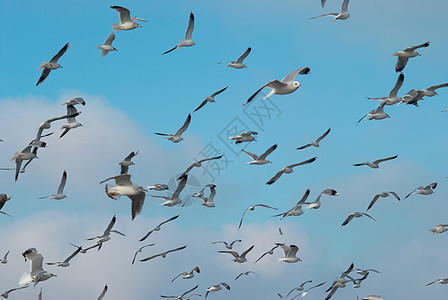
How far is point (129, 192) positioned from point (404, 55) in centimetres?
1192

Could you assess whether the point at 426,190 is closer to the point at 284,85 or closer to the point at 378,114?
the point at 378,114

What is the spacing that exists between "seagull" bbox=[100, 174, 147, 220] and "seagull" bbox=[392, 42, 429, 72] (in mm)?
11309

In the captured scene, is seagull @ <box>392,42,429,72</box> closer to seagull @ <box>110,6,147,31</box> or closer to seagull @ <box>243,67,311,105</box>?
seagull @ <box>243,67,311,105</box>

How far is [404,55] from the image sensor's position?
80.4ft

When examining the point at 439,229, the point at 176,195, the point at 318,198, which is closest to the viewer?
the point at 176,195

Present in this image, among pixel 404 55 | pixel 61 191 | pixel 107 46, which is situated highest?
pixel 107 46

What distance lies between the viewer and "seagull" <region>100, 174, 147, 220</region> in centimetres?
1881

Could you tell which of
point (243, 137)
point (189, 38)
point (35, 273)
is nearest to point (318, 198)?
point (243, 137)

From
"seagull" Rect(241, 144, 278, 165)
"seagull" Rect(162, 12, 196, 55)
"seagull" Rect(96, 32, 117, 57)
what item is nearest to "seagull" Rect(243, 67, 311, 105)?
"seagull" Rect(241, 144, 278, 165)

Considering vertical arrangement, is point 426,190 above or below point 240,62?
below

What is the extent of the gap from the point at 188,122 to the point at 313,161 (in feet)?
18.4

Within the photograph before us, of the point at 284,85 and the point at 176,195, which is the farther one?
the point at 176,195

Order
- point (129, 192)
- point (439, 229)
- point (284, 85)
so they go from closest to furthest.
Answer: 1. point (129, 192)
2. point (284, 85)
3. point (439, 229)

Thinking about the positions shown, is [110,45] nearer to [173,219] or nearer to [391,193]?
[173,219]
